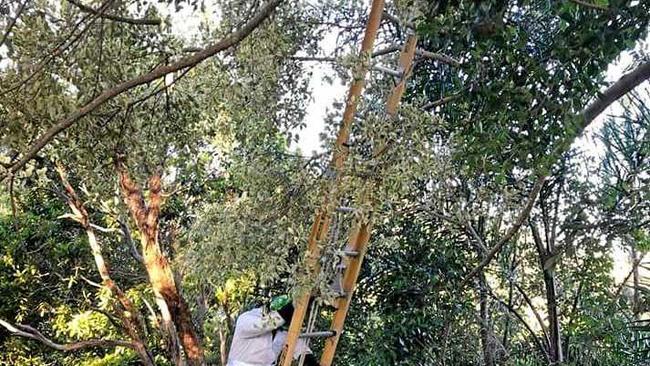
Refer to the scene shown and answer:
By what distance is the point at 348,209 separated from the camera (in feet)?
5.58

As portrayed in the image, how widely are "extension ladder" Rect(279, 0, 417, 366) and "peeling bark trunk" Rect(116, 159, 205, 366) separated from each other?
8.69 feet

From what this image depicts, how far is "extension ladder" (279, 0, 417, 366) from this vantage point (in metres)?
1.71

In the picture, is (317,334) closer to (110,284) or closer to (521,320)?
(521,320)

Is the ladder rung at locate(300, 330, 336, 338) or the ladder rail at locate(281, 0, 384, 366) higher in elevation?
the ladder rail at locate(281, 0, 384, 366)

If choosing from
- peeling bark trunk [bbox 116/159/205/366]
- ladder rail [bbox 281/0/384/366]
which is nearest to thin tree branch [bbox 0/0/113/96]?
ladder rail [bbox 281/0/384/366]

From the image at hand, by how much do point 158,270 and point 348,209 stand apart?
298 cm

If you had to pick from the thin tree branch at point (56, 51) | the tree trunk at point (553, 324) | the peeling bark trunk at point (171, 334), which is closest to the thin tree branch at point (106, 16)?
the thin tree branch at point (56, 51)

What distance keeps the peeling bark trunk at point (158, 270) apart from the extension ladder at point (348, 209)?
8.69ft

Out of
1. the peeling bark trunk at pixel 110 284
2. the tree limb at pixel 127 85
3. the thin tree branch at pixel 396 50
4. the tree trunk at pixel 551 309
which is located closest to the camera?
the tree limb at pixel 127 85

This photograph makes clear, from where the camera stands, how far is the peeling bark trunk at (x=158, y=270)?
173 inches

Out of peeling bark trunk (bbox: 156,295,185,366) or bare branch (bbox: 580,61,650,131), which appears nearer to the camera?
bare branch (bbox: 580,61,650,131)

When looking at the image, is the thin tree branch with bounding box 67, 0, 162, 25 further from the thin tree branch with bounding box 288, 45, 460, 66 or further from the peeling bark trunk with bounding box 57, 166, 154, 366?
the peeling bark trunk with bounding box 57, 166, 154, 366

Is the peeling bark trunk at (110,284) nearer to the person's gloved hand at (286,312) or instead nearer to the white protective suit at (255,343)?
the white protective suit at (255,343)

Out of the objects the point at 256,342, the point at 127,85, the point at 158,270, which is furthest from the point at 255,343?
the point at 158,270
